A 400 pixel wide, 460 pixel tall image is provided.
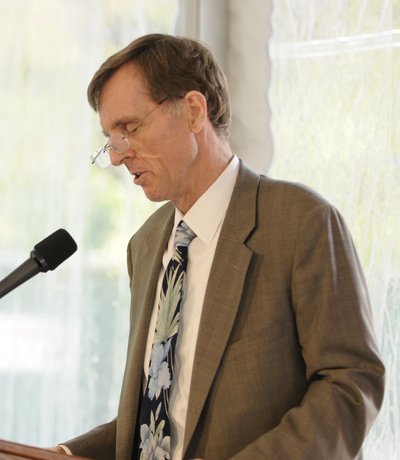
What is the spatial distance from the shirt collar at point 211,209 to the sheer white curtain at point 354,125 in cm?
96

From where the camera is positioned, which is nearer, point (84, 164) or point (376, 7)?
point (376, 7)

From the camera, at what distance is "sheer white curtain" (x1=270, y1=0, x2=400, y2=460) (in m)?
2.86

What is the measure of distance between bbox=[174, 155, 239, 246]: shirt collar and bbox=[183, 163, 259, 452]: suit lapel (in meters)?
0.05

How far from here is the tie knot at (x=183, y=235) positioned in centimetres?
208

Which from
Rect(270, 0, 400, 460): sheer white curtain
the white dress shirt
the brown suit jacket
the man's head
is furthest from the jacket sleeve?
Rect(270, 0, 400, 460): sheer white curtain

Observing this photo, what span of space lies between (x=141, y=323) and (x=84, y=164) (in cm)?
138

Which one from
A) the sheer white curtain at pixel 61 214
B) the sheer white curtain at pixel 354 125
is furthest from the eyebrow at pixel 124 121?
the sheer white curtain at pixel 61 214

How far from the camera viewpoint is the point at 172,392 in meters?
1.97

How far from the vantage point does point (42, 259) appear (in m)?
1.69

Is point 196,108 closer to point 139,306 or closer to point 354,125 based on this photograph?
point 139,306

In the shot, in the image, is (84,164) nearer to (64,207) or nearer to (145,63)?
(64,207)

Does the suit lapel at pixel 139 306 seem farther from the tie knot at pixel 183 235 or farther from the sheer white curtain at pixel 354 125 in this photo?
the sheer white curtain at pixel 354 125

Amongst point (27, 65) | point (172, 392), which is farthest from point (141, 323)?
point (27, 65)

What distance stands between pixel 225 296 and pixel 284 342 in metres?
0.16
